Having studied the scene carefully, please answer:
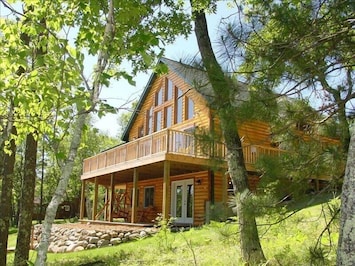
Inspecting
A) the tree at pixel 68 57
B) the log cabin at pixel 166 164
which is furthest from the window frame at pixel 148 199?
the tree at pixel 68 57

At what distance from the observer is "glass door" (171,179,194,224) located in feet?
50.6

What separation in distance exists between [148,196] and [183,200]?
4015mm

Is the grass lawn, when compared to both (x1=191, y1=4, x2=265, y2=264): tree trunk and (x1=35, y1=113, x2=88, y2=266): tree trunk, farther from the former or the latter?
(x1=35, y1=113, x2=88, y2=266): tree trunk

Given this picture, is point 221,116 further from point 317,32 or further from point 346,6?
point 346,6

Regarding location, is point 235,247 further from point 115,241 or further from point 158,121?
point 158,121

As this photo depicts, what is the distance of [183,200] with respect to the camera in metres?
15.9

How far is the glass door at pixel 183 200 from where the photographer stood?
1541cm

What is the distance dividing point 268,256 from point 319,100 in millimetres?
2871

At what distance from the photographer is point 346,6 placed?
134 inches

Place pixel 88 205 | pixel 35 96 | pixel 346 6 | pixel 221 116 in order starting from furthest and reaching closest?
1. pixel 88 205
2. pixel 35 96
3. pixel 221 116
4. pixel 346 6

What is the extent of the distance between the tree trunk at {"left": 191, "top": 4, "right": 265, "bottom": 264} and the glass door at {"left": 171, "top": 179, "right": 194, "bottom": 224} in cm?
984

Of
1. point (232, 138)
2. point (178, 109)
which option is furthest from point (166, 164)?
point (232, 138)

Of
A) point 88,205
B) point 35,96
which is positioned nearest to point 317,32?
point 35,96

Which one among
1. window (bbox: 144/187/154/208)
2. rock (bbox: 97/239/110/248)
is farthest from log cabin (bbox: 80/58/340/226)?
rock (bbox: 97/239/110/248)
